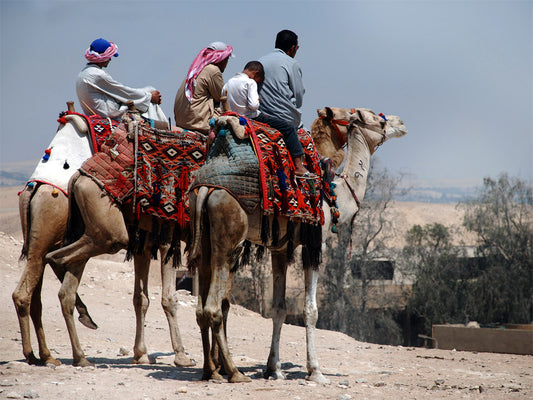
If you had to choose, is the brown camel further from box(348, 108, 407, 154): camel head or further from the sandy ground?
box(348, 108, 407, 154): camel head

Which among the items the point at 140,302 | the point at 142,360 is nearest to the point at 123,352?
the point at 142,360

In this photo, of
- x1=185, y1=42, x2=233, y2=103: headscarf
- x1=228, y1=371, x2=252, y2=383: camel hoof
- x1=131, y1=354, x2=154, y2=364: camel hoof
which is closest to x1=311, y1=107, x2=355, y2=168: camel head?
x1=185, y1=42, x2=233, y2=103: headscarf

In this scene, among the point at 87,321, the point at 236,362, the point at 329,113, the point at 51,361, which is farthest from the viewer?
the point at 236,362

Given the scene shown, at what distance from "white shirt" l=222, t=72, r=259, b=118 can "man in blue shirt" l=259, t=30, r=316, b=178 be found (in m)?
0.34

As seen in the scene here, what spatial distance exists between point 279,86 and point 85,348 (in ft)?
16.3

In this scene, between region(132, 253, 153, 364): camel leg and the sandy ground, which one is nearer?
the sandy ground

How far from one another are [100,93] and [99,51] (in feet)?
1.96

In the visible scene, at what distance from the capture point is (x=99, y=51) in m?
8.68

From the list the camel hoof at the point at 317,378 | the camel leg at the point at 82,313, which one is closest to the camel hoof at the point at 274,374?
the camel hoof at the point at 317,378

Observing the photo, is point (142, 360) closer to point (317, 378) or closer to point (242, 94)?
point (317, 378)

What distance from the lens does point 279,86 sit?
786cm

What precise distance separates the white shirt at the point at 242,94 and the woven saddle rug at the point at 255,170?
0.21 meters

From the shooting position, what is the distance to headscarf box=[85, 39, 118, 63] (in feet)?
28.3

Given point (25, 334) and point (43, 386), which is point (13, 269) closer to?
point (25, 334)
